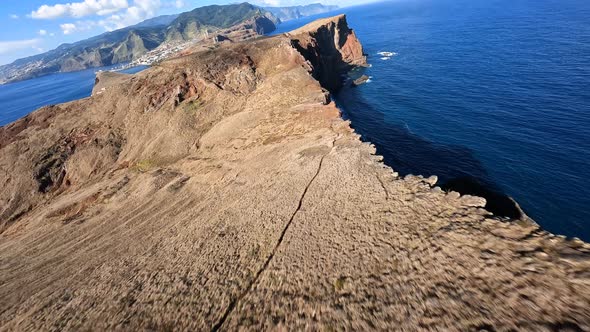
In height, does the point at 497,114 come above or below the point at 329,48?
below

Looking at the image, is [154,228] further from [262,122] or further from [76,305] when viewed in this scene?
[262,122]

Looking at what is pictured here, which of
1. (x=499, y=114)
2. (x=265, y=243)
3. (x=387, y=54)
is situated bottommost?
(x=499, y=114)

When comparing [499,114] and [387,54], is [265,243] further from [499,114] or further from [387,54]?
[387,54]

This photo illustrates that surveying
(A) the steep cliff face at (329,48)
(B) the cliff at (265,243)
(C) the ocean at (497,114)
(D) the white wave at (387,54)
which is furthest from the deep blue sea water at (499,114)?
(B) the cliff at (265,243)

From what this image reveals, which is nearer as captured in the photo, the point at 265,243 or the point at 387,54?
the point at 265,243

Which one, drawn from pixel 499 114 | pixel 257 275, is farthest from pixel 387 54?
pixel 257 275

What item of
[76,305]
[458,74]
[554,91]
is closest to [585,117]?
[554,91]

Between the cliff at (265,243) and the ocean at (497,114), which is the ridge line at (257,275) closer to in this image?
the cliff at (265,243)
